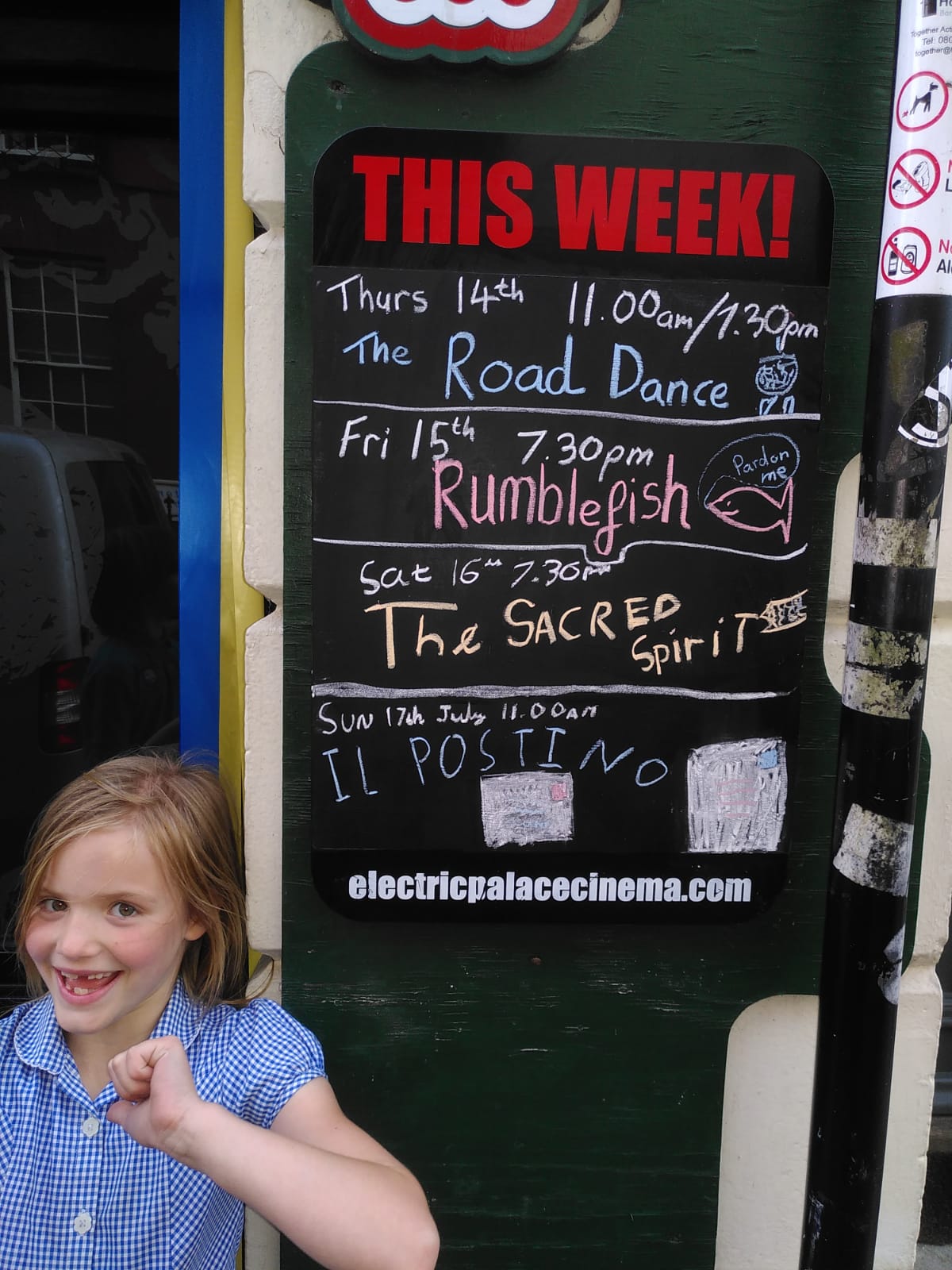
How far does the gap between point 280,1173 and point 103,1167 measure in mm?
435

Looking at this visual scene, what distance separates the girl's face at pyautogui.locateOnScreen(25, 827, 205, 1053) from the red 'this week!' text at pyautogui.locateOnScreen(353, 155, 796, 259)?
125 centimetres

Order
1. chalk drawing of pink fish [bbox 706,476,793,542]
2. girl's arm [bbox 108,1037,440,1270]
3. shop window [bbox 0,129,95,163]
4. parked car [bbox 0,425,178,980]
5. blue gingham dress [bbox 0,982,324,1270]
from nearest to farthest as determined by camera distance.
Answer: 1. girl's arm [bbox 108,1037,440,1270]
2. blue gingham dress [bbox 0,982,324,1270]
3. chalk drawing of pink fish [bbox 706,476,793,542]
4. parked car [bbox 0,425,178,980]
5. shop window [bbox 0,129,95,163]

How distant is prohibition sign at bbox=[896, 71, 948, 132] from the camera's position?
4.66 feet

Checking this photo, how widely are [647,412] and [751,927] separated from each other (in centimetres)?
113

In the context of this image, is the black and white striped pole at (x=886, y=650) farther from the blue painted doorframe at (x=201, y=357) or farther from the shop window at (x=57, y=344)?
the shop window at (x=57, y=344)

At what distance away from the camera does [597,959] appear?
84.4 inches

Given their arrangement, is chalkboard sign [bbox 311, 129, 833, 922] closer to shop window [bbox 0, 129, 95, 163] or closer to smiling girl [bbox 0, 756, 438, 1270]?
smiling girl [bbox 0, 756, 438, 1270]

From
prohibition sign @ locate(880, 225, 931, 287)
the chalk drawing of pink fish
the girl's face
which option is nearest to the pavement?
the chalk drawing of pink fish

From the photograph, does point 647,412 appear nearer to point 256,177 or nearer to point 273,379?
point 273,379

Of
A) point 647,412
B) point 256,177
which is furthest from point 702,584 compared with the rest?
point 256,177

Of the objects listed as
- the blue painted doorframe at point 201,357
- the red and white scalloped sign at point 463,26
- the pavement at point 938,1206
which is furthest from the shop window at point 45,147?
the pavement at point 938,1206

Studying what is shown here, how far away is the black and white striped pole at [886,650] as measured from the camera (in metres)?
1.44

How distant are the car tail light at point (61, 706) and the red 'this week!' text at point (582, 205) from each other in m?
2.21

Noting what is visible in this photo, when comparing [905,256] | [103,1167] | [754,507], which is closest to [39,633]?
[103,1167]
